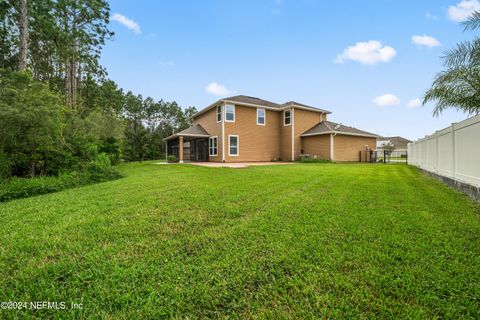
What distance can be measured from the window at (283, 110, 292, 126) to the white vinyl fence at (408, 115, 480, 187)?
449 inches

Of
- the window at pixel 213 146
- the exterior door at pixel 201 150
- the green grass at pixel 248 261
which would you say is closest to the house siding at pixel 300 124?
the window at pixel 213 146

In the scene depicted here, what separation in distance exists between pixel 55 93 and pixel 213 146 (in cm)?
1022

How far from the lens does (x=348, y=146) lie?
60.8 ft

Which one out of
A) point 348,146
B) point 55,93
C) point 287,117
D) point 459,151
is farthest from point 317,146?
point 55,93

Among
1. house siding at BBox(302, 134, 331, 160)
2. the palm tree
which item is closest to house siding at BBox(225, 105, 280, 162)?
house siding at BBox(302, 134, 331, 160)

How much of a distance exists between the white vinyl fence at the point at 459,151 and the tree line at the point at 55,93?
11847 mm

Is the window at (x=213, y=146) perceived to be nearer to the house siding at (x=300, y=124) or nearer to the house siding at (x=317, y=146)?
the house siding at (x=300, y=124)

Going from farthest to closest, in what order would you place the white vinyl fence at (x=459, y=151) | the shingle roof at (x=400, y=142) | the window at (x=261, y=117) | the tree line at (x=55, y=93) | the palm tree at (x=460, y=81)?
the shingle roof at (x=400, y=142), the window at (x=261, y=117), the tree line at (x=55, y=93), the palm tree at (x=460, y=81), the white vinyl fence at (x=459, y=151)

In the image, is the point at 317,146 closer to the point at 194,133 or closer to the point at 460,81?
the point at 194,133

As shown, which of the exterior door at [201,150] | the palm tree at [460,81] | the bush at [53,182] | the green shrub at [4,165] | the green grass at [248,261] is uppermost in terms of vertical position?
the palm tree at [460,81]

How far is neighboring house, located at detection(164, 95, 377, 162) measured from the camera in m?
17.0

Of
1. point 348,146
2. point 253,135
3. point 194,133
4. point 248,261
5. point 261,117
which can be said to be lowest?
point 248,261

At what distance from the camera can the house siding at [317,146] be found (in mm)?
17578

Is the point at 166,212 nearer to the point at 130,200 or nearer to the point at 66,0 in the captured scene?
the point at 130,200
